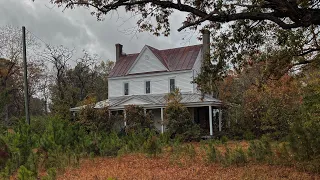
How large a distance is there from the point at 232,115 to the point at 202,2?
1617 cm

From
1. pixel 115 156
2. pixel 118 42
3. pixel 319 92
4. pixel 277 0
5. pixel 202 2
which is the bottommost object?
pixel 115 156

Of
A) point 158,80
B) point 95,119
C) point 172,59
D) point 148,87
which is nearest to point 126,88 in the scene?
point 148,87

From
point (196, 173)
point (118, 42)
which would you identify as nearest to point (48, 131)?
point (196, 173)

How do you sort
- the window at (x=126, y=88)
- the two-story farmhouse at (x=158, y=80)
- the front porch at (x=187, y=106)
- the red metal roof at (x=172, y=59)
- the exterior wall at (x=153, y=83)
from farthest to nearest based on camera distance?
1. the window at (x=126, y=88)
2. the red metal roof at (x=172, y=59)
3. the exterior wall at (x=153, y=83)
4. the two-story farmhouse at (x=158, y=80)
5. the front porch at (x=187, y=106)

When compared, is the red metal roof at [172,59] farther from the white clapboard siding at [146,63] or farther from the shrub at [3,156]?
the shrub at [3,156]

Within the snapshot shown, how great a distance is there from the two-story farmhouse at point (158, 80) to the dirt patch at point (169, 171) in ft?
37.9

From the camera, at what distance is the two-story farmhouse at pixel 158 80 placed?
917 inches

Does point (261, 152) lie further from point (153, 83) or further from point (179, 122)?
point (153, 83)

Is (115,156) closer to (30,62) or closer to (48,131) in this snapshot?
(48,131)

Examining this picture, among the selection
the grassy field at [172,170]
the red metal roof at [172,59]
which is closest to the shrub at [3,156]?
the grassy field at [172,170]

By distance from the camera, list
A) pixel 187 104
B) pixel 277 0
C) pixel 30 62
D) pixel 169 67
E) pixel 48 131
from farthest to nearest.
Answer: pixel 30 62
pixel 169 67
pixel 187 104
pixel 48 131
pixel 277 0

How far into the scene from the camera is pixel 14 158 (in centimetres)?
1010

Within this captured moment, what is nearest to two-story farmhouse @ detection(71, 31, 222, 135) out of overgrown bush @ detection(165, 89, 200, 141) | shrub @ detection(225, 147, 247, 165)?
overgrown bush @ detection(165, 89, 200, 141)

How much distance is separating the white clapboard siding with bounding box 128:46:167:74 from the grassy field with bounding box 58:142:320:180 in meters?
13.4
